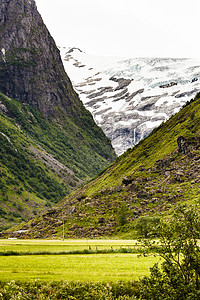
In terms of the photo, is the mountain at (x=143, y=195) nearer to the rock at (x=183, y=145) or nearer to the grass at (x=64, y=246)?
the rock at (x=183, y=145)

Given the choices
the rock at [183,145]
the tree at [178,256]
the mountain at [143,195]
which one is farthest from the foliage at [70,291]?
the rock at [183,145]

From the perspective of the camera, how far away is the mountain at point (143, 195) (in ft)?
282

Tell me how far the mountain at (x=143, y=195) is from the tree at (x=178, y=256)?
60040mm

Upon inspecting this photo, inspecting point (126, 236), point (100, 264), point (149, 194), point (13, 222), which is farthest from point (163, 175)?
point (13, 222)

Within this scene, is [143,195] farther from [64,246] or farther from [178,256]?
[178,256]

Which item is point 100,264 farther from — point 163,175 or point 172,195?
point 163,175

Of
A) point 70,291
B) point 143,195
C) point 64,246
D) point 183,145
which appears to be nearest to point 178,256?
point 70,291

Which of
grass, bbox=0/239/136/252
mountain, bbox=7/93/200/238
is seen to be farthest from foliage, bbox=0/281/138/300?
mountain, bbox=7/93/200/238

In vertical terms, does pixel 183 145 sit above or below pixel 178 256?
below

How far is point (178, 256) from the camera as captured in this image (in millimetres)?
17875

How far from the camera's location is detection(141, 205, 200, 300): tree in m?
17.5

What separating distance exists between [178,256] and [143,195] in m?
78.6

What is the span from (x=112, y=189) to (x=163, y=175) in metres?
18.3

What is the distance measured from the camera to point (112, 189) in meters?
107
